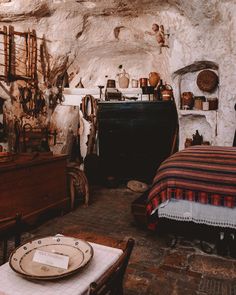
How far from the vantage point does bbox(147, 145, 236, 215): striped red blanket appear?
341 cm

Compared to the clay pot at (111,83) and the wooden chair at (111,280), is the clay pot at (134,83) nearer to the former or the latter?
the clay pot at (111,83)

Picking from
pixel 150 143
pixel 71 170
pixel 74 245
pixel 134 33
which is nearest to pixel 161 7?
pixel 134 33

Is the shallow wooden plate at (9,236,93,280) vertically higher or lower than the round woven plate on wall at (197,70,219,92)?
lower

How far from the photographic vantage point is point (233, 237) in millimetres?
3605

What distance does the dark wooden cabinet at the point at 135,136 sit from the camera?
23.7 feet

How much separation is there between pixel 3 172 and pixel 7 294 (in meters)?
2.80

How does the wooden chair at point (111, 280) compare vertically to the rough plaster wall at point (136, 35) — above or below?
below

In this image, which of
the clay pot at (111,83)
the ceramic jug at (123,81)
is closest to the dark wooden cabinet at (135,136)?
the clay pot at (111,83)

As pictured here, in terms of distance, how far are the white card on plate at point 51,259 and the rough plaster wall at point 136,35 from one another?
5.68 m

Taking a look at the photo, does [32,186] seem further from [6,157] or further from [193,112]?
[193,112]

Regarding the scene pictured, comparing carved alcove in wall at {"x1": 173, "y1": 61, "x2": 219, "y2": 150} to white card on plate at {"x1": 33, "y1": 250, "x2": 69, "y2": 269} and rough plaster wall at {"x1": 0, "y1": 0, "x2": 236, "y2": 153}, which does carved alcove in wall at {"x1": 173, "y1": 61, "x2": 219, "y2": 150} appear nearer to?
rough plaster wall at {"x1": 0, "y1": 0, "x2": 236, "y2": 153}

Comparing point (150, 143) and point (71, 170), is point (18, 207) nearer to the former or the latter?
point (71, 170)

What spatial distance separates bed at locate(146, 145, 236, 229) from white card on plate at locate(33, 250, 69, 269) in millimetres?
2131

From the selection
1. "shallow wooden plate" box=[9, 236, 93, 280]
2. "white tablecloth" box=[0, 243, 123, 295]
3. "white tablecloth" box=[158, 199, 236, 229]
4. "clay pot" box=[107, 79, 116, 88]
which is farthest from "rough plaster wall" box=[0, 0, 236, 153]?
"white tablecloth" box=[0, 243, 123, 295]
